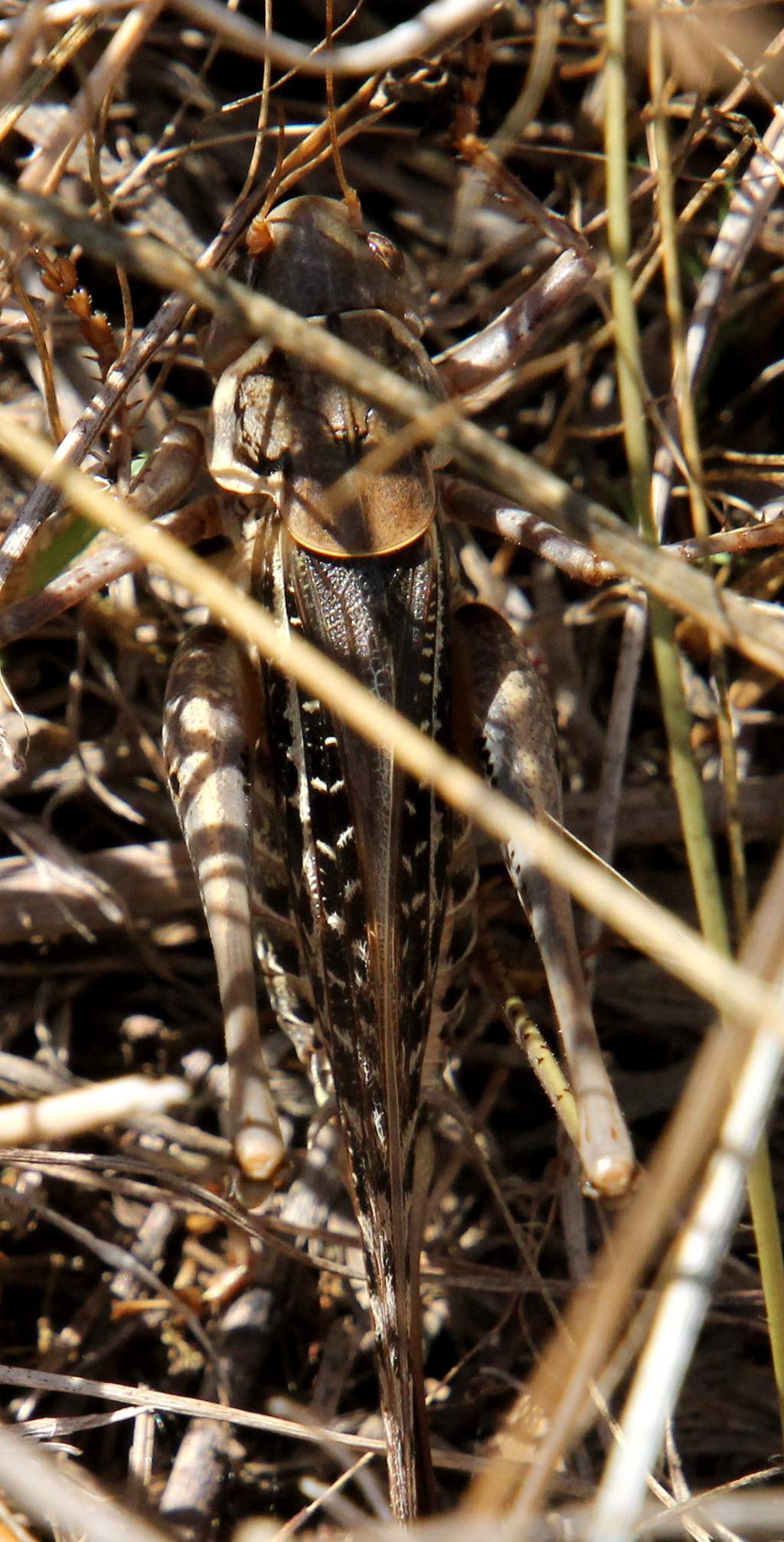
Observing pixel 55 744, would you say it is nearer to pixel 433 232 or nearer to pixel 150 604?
pixel 150 604

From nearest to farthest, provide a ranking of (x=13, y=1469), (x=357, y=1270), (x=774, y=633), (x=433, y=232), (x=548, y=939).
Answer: (x=13, y=1469), (x=774, y=633), (x=548, y=939), (x=357, y=1270), (x=433, y=232)

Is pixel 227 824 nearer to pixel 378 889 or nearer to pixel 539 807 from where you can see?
pixel 378 889

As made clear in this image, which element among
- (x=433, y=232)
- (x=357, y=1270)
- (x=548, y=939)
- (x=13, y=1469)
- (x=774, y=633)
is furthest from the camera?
(x=433, y=232)

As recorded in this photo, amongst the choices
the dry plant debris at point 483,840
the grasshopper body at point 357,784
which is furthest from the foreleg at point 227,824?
the dry plant debris at point 483,840

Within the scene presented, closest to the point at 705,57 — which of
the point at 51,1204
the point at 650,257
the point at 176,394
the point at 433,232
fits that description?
the point at 650,257

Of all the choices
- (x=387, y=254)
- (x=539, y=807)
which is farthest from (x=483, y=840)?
(x=387, y=254)

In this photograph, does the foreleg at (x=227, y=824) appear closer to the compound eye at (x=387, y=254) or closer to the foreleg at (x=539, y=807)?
the foreleg at (x=539, y=807)
